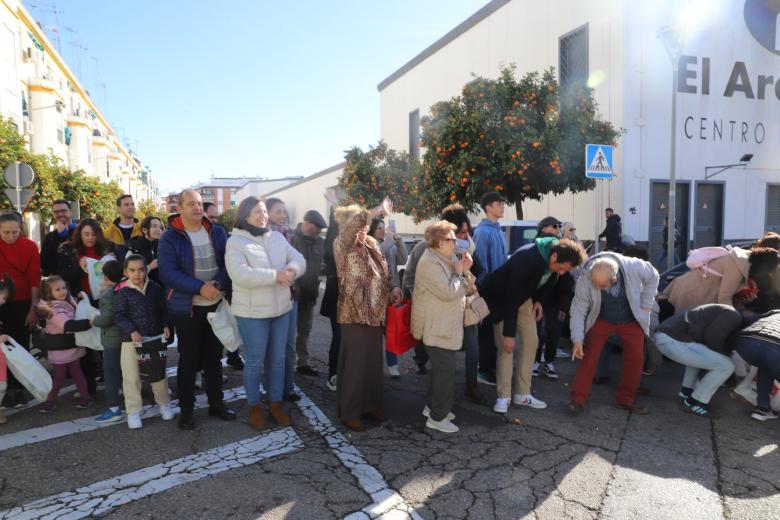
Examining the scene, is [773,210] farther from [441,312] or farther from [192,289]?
[192,289]

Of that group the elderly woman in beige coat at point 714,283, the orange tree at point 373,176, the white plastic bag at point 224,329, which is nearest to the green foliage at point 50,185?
the orange tree at point 373,176

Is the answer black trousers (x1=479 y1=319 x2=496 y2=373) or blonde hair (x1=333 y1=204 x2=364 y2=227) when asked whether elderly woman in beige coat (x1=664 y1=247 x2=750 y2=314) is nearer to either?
black trousers (x1=479 y1=319 x2=496 y2=373)

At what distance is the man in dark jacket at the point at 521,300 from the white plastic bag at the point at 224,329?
221 cm

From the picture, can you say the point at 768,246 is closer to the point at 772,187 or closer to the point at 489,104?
the point at 489,104

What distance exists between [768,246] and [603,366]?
79.9 inches

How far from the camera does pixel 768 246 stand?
524 cm

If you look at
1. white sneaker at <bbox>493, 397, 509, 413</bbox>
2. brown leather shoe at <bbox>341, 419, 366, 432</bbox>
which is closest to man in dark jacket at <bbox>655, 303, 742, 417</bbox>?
white sneaker at <bbox>493, 397, 509, 413</bbox>

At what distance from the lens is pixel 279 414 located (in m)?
4.25

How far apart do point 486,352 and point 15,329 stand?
4.61 meters

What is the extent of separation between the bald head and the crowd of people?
12mm

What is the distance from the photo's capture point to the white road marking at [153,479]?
2.98m

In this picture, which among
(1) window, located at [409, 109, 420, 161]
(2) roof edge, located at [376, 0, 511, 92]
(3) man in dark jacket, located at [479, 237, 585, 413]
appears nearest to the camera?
(3) man in dark jacket, located at [479, 237, 585, 413]

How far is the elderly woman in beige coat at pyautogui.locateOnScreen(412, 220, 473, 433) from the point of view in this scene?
4.06 metres

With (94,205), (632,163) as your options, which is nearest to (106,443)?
(632,163)
